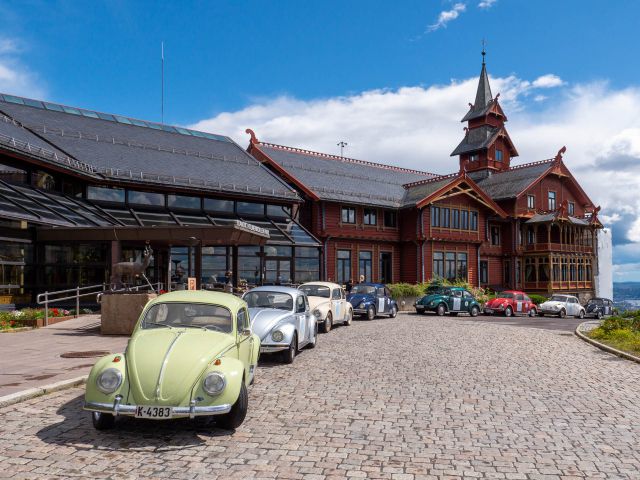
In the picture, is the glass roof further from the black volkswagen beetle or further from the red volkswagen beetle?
the black volkswagen beetle

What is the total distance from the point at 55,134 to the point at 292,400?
23687mm

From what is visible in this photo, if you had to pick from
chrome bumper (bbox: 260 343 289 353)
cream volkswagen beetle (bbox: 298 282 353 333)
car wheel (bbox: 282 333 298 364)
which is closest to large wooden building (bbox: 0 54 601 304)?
cream volkswagen beetle (bbox: 298 282 353 333)

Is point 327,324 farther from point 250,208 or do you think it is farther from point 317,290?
point 250,208

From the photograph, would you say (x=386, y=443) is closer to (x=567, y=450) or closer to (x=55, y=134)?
(x=567, y=450)

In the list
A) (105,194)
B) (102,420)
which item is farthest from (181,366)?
(105,194)

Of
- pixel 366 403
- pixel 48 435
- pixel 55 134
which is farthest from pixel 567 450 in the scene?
pixel 55 134

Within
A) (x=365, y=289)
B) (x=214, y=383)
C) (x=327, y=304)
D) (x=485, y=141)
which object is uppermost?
(x=485, y=141)

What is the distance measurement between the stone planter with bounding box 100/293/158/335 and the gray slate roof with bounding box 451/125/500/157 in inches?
1587

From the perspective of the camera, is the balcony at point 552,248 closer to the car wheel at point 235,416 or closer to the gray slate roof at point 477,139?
the gray slate roof at point 477,139

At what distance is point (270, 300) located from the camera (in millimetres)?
12688

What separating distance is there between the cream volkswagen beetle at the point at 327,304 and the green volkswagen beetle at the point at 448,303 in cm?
907

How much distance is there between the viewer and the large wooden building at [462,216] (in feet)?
119

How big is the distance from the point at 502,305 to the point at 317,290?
608 inches

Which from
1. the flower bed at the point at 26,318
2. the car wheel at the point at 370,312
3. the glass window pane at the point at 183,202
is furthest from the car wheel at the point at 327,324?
the glass window pane at the point at 183,202
